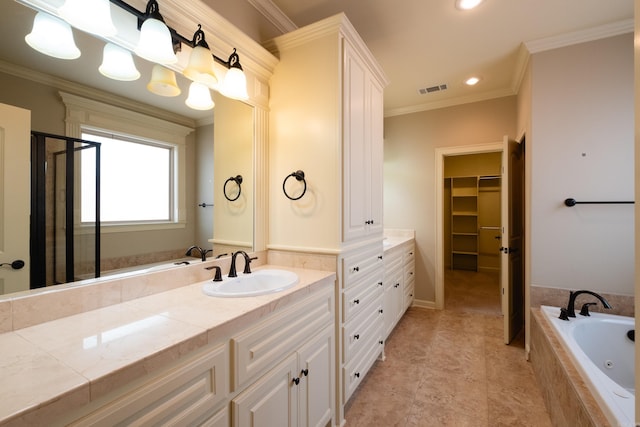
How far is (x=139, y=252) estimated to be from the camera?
1271 millimetres

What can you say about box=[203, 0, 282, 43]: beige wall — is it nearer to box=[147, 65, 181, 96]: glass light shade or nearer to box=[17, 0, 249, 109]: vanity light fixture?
box=[17, 0, 249, 109]: vanity light fixture

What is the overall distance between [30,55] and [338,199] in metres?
1.38

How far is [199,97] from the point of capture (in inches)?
59.4

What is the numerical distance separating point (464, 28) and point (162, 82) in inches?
87.0

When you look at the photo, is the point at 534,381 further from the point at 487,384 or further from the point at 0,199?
the point at 0,199

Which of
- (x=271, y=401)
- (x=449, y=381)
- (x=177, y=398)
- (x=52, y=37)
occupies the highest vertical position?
(x=52, y=37)

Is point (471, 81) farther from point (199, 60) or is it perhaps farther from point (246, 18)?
point (199, 60)

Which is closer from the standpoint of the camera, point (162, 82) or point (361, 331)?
point (162, 82)

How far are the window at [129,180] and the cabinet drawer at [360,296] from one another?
3.68ft

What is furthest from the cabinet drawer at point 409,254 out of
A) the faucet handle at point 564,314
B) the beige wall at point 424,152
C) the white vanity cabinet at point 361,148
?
the faucet handle at point 564,314

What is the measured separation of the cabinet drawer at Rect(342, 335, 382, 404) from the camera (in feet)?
5.54

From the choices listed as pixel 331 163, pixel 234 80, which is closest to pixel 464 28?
pixel 331 163

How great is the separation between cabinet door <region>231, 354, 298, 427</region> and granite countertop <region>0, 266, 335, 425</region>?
252 mm

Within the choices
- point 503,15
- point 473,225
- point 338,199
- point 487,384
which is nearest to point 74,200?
point 338,199
